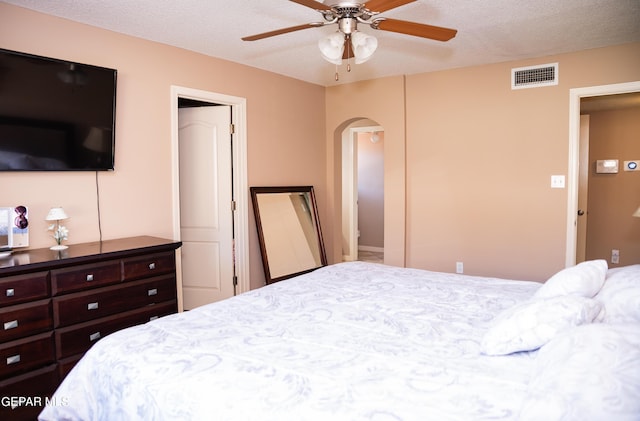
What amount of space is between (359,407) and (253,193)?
11.2 feet

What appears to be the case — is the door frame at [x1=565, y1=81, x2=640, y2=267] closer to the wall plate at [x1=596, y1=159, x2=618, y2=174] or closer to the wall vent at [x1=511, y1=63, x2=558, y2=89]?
the wall vent at [x1=511, y1=63, x2=558, y2=89]

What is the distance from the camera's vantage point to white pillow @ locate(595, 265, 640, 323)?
1464 mm

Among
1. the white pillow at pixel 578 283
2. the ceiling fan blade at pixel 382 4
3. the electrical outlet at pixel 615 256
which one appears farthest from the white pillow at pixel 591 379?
the electrical outlet at pixel 615 256

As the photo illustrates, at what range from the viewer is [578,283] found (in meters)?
1.74

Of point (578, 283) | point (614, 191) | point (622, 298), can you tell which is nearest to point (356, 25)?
point (578, 283)

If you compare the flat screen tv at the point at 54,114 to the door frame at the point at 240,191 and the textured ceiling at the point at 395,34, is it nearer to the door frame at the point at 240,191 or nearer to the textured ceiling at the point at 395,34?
the textured ceiling at the point at 395,34

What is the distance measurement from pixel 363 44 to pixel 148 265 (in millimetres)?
2013

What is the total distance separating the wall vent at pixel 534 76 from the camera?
4012 millimetres

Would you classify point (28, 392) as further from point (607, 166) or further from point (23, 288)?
point (607, 166)

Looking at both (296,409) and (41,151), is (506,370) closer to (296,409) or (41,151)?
(296,409)

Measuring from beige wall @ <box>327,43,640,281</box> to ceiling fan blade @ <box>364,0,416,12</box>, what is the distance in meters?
2.65

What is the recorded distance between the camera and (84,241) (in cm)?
304

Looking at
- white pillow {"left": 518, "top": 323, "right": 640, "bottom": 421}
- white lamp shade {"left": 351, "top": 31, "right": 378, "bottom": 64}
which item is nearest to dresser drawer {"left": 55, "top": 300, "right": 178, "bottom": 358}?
white lamp shade {"left": 351, "top": 31, "right": 378, "bottom": 64}

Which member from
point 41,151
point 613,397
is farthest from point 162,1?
point 613,397
